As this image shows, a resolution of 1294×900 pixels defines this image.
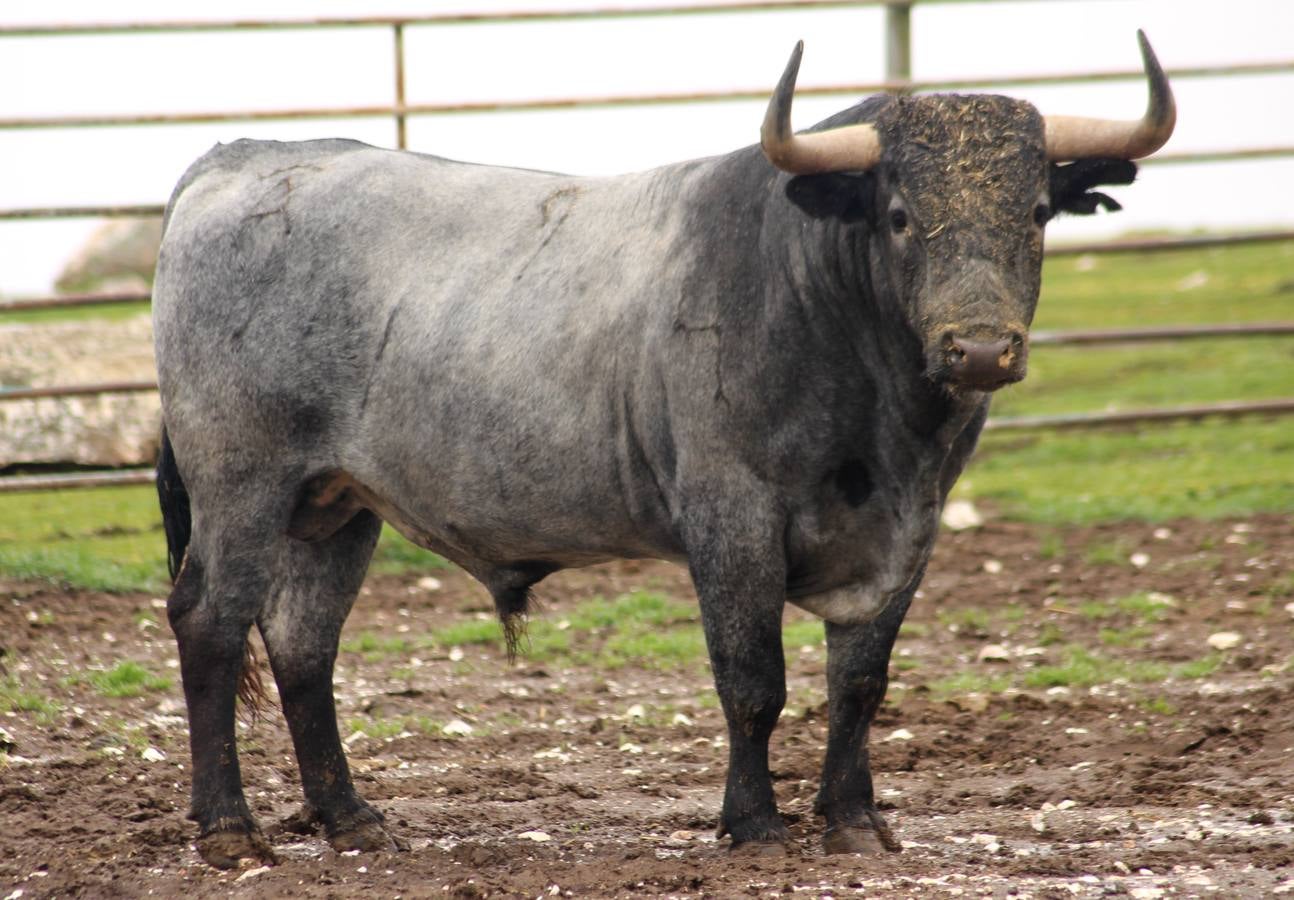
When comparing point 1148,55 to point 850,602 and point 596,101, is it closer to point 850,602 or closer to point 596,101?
point 850,602

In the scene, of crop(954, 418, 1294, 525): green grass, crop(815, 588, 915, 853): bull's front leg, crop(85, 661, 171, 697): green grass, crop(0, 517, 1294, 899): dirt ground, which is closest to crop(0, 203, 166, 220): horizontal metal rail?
crop(0, 517, 1294, 899): dirt ground

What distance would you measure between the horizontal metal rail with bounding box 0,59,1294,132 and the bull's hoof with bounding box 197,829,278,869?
225 inches

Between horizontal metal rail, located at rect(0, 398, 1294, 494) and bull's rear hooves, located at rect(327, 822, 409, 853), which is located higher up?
bull's rear hooves, located at rect(327, 822, 409, 853)

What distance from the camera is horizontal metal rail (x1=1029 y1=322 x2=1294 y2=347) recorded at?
10.6m

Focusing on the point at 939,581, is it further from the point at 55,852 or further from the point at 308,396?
the point at 55,852

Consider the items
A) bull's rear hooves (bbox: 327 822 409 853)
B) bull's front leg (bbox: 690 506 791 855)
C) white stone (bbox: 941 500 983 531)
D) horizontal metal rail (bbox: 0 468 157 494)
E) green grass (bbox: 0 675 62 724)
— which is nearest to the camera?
bull's front leg (bbox: 690 506 791 855)

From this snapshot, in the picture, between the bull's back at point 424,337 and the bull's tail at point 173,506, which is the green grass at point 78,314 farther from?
the bull's back at point 424,337

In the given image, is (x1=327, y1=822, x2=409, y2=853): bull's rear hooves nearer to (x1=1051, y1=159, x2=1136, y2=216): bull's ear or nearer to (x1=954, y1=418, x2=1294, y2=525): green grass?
(x1=1051, y1=159, x2=1136, y2=216): bull's ear

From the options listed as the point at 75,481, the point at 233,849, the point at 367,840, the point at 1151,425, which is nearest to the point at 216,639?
the point at 233,849

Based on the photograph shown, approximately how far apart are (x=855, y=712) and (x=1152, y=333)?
632cm

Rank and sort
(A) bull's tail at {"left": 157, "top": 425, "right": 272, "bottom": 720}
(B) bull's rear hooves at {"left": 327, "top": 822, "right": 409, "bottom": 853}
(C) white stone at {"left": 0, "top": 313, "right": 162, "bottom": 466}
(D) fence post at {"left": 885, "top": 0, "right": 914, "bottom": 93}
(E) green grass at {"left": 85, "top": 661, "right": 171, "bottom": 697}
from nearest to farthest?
1. (B) bull's rear hooves at {"left": 327, "top": 822, "right": 409, "bottom": 853}
2. (A) bull's tail at {"left": 157, "top": 425, "right": 272, "bottom": 720}
3. (E) green grass at {"left": 85, "top": 661, "right": 171, "bottom": 697}
4. (C) white stone at {"left": 0, "top": 313, "right": 162, "bottom": 466}
5. (D) fence post at {"left": 885, "top": 0, "right": 914, "bottom": 93}

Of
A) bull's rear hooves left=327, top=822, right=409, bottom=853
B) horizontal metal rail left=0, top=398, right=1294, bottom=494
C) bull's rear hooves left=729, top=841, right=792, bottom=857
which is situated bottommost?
horizontal metal rail left=0, top=398, right=1294, bottom=494

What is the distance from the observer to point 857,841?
16.6 ft

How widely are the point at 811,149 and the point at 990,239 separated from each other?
0.55m
